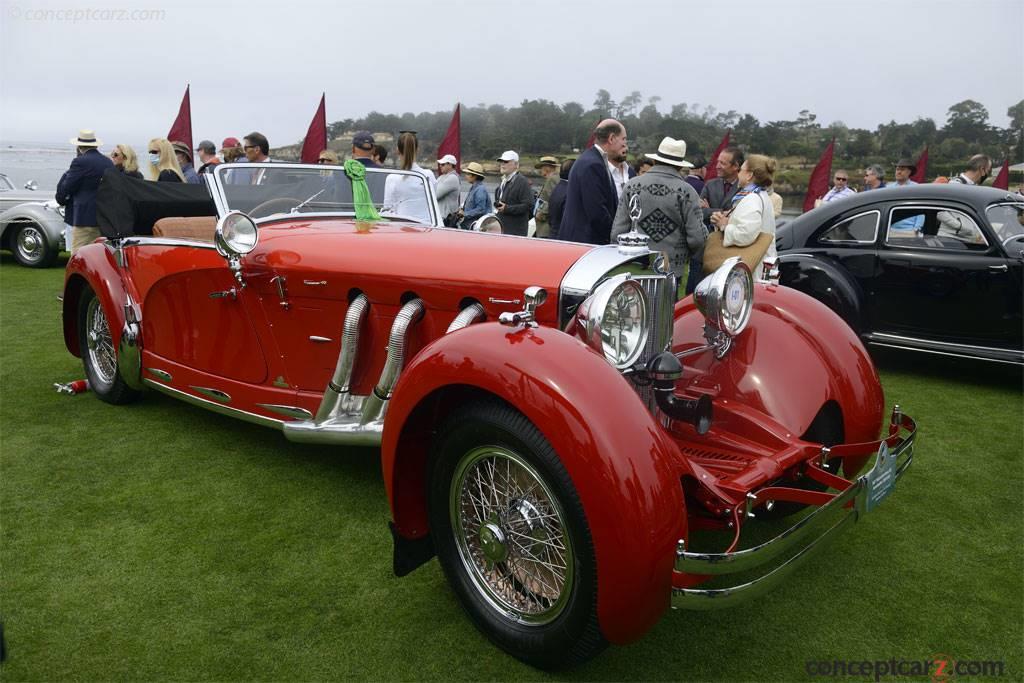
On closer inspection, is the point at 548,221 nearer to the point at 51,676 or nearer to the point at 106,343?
the point at 106,343

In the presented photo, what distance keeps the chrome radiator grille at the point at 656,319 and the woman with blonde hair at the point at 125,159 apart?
6.82 meters

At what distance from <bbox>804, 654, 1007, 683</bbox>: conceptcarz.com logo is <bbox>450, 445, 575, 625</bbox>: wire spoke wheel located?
2.96ft

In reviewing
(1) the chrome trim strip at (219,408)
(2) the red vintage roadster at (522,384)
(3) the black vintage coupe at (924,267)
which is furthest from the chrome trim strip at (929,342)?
(1) the chrome trim strip at (219,408)

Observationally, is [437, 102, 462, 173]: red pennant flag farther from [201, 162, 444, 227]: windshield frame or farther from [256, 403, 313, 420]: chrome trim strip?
[256, 403, 313, 420]: chrome trim strip

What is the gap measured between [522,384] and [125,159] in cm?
732

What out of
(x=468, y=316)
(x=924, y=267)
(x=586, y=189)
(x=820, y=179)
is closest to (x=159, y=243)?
(x=468, y=316)

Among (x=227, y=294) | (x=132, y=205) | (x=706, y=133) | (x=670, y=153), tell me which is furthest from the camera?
(x=706, y=133)

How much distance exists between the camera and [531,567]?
2.44 meters

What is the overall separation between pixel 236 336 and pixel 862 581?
10.1 ft

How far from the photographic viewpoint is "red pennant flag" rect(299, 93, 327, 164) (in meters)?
10.5

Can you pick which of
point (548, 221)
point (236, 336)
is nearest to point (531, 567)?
point (236, 336)

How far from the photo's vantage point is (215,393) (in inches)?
156

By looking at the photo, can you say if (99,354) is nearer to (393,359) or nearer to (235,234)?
(235,234)

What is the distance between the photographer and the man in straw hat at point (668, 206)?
16.7ft
